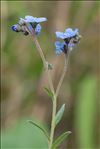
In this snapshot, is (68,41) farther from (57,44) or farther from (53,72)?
(53,72)

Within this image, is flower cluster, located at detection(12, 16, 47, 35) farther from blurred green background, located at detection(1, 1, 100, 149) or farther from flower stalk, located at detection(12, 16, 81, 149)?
blurred green background, located at detection(1, 1, 100, 149)

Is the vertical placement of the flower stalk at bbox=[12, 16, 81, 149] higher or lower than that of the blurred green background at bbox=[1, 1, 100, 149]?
higher

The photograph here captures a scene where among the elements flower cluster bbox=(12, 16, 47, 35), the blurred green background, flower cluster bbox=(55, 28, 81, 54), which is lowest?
the blurred green background

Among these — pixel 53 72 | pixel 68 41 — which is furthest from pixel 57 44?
pixel 53 72

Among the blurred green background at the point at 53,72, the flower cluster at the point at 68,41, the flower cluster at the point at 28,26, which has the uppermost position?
the flower cluster at the point at 28,26

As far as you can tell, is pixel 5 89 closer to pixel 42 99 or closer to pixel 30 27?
pixel 42 99

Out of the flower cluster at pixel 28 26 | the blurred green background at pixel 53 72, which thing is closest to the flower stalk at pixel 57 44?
the flower cluster at pixel 28 26

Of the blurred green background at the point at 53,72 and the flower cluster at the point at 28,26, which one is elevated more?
the flower cluster at the point at 28,26

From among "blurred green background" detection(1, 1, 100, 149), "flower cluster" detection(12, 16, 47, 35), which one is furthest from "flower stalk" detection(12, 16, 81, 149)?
"blurred green background" detection(1, 1, 100, 149)

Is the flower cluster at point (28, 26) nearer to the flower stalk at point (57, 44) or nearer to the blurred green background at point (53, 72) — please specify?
the flower stalk at point (57, 44)
